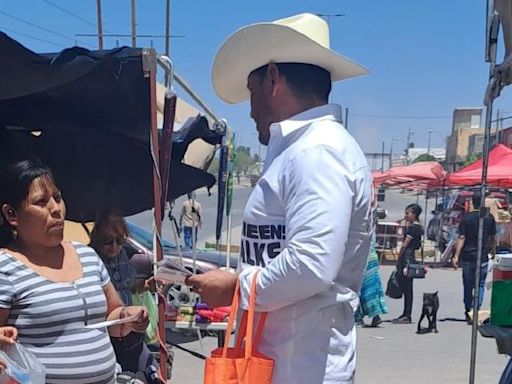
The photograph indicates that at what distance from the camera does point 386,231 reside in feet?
63.7

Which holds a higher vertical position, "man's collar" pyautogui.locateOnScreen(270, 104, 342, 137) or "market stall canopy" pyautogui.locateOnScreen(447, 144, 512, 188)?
"market stall canopy" pyautogui.locateOnScreen(447, 144, 512, 188)

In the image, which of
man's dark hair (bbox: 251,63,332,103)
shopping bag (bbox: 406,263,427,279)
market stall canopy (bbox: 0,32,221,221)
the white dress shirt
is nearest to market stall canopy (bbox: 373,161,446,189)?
shopping bag (bbox: 406,263,427,279)

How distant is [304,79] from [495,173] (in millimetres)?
13849

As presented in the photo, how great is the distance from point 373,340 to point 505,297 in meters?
5.15

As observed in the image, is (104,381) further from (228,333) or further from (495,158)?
(495,158)

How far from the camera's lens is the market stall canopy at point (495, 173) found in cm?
1496

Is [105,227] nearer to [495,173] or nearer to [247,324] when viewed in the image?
[247,324]

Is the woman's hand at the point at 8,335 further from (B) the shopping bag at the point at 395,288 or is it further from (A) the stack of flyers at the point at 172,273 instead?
(B) the shopping bag at the point at 395,288

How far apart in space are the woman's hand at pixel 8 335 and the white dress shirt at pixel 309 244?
0.92 meters

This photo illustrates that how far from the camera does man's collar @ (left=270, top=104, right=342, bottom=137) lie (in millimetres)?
2111

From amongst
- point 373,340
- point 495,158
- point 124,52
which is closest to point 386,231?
point 495,158

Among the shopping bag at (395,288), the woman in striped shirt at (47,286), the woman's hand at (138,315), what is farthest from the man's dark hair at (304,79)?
the shopping bag at (395,288)

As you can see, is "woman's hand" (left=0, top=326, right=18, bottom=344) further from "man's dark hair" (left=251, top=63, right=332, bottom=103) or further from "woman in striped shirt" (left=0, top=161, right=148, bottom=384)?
"man's dark hair" (left=251, top=63, right=332, bottom=103)

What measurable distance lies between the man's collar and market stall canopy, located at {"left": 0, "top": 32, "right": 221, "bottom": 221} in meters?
1.63
